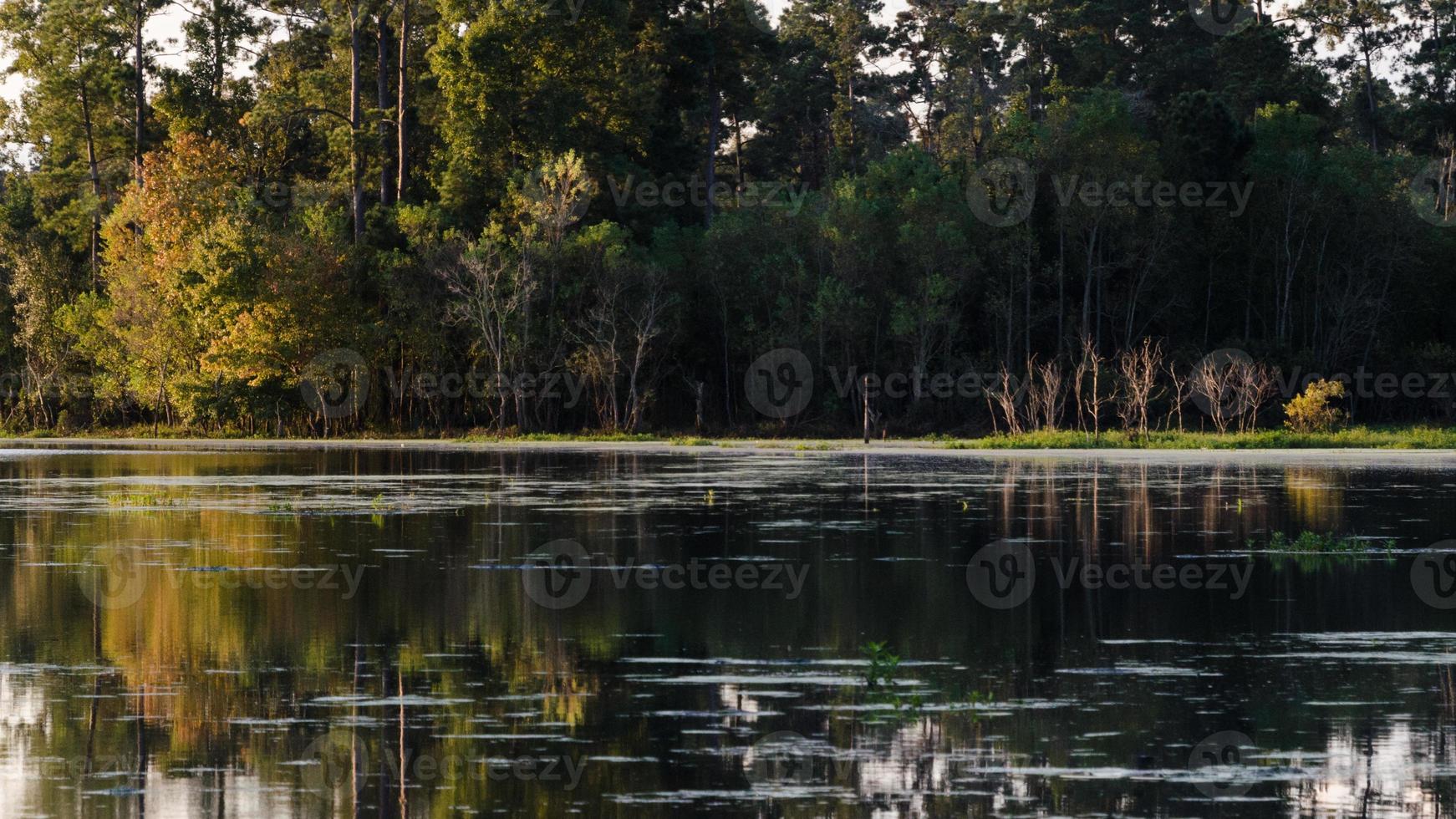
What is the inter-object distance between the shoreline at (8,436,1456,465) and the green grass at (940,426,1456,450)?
0.22 meters

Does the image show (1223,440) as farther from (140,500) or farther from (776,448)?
(140,500)

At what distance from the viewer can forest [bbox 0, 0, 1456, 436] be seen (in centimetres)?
5675

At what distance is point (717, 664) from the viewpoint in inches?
478

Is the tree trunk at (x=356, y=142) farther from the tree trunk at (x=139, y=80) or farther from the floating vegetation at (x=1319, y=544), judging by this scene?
the floating vegetation at (x=1319, y=544)

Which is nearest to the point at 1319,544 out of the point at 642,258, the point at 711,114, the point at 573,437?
the point at 573,437

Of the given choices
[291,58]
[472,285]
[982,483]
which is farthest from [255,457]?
[291,58]

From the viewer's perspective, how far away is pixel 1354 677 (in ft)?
37.6

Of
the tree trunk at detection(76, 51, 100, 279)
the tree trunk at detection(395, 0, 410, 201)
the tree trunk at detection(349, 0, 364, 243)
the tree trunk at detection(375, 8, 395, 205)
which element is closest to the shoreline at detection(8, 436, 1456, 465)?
the tree trunk at detection(349, 0, 364, 243)

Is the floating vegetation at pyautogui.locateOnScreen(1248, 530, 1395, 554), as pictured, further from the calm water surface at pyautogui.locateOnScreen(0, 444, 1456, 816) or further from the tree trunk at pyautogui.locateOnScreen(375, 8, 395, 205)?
the tree trunk at pyautogui.locateOnScreen(375, 8, 395, 205)

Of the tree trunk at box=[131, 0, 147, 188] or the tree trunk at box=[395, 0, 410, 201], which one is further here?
the tree trunk at box=[131, 0, 147, 188]

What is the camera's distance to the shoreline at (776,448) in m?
40.9

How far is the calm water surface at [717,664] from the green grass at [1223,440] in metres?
19.7

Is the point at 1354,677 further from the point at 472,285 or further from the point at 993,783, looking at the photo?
the point at 472,285

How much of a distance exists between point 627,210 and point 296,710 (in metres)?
54.5
